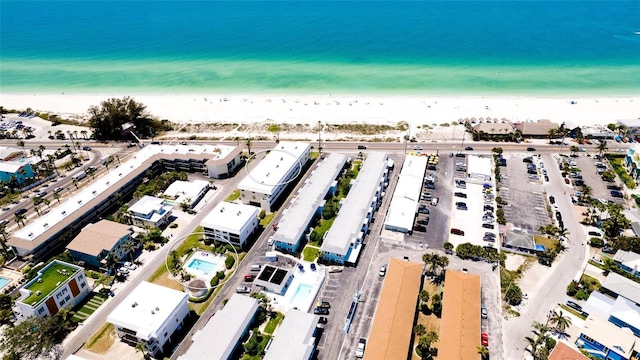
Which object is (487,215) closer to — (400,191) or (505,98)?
(400,191)

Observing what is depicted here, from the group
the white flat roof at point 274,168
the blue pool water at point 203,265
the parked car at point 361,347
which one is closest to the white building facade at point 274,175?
the white flat roof at point 274,168

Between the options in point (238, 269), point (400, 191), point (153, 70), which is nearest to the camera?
point (238, 269)

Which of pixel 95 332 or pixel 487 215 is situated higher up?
pixel 487 215

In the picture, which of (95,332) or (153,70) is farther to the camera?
(153,70)

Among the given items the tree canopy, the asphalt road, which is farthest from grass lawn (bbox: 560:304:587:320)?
the tree canopy

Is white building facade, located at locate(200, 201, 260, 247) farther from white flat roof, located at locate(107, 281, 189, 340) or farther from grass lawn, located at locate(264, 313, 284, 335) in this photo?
grass lawn, located at locate(264, 313, 284, 335)

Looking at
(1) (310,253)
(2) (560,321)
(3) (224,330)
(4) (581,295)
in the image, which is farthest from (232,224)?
(4) (581,295)

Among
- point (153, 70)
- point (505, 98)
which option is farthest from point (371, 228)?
point (153, 70)
